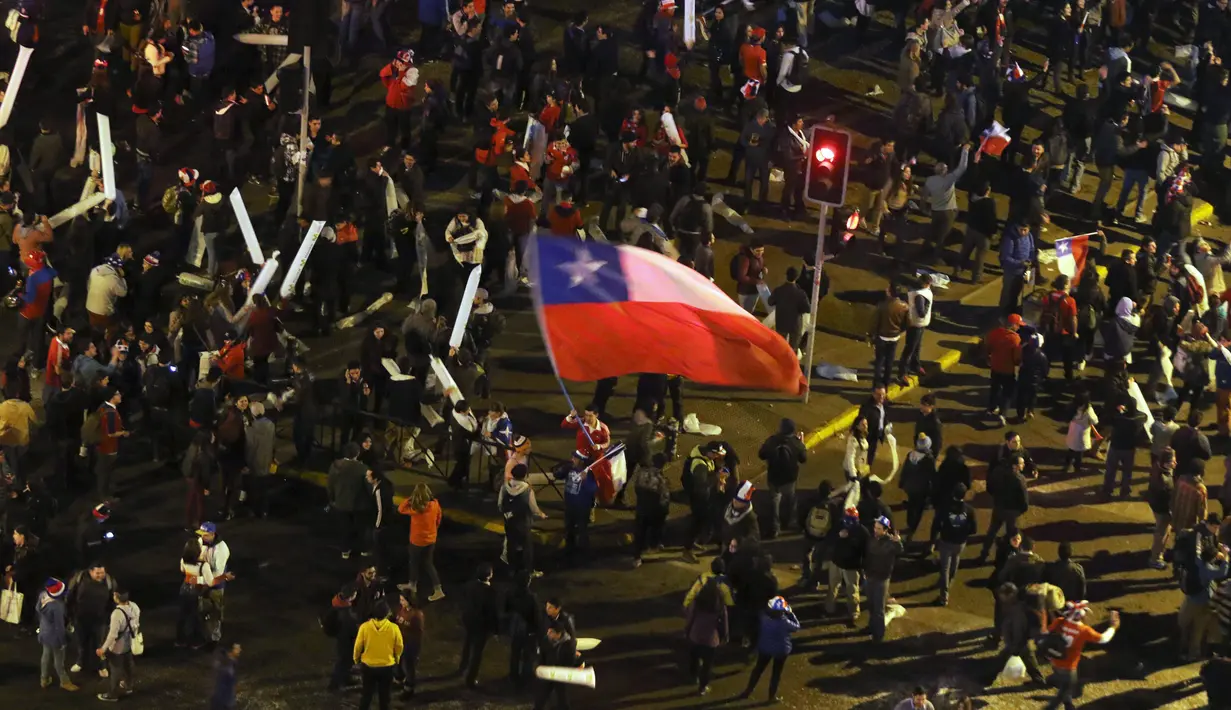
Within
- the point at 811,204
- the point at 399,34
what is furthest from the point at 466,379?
the point at 399,34

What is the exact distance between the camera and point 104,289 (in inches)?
1087

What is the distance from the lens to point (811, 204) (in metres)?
33.1

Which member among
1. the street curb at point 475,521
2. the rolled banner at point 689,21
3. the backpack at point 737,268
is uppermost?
the rolled banner at point 689,21

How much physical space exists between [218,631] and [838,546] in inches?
279

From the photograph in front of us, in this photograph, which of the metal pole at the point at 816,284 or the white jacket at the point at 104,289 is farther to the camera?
the white jacket at the point at 104,289

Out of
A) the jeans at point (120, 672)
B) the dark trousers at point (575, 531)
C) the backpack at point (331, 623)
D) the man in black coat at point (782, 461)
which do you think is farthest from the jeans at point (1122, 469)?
the jeans at point (120, 672)

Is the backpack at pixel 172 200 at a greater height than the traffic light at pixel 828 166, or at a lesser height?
lesser

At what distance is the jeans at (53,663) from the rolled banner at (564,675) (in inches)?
206

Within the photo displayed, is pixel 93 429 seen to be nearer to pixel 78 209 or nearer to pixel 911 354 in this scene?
pixel 78 209

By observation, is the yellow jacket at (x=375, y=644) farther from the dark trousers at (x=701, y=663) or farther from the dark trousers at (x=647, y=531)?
the dark trousers at (x=647, y=531)

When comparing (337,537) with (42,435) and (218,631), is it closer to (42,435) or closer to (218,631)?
(218,631)

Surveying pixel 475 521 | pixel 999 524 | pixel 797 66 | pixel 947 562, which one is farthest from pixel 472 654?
pixel 797 66

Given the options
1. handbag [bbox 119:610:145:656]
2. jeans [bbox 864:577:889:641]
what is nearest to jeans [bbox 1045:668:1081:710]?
jeans [bbox 864:577:889:641]

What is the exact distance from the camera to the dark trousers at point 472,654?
21.3m
